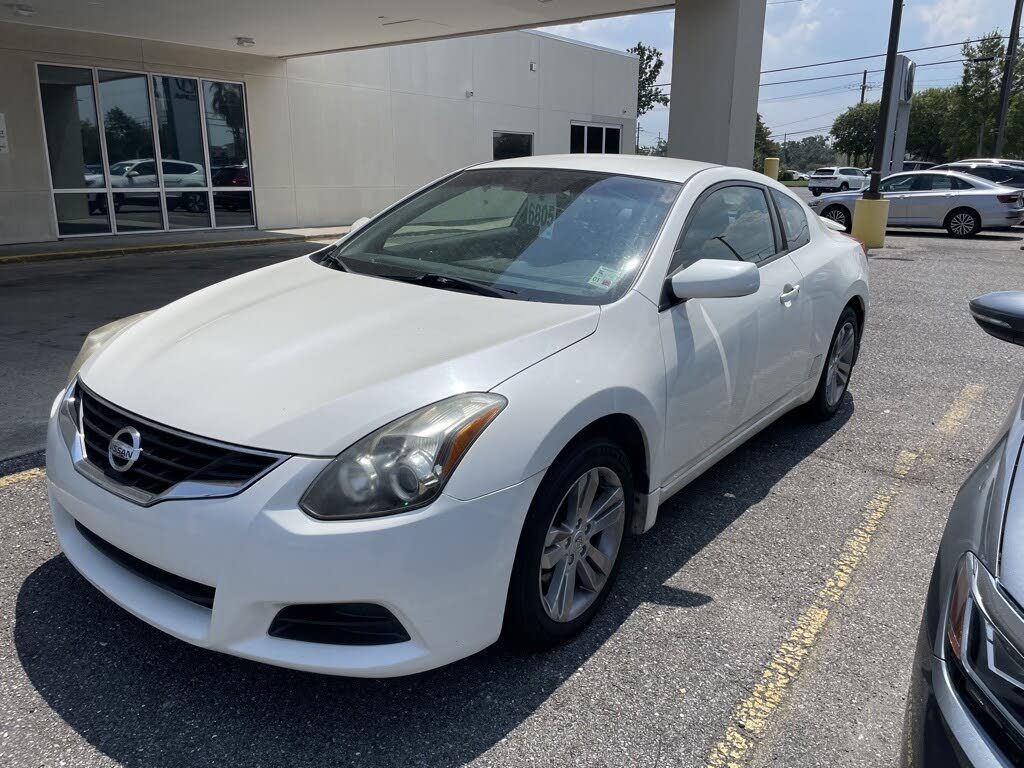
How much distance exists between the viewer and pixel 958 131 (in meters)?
52.9

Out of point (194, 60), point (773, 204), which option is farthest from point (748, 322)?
point (194, 60)

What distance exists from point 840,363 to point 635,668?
3.08m

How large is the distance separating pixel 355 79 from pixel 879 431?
16359 mm

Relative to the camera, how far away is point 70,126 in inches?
548

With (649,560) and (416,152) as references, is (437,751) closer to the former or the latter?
(649,560)

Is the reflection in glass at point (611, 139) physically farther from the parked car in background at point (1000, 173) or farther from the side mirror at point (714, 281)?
the side mirror at point (714, 281)

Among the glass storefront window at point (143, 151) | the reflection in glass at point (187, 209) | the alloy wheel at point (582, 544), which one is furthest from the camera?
the reflection in glass at point (187, 209)

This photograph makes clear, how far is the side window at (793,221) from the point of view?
431 centimetres

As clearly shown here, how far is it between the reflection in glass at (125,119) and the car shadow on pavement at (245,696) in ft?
45.2

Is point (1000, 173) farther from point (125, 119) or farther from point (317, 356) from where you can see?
point (317, 356)

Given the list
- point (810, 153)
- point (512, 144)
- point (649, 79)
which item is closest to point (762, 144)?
point (649, 79)

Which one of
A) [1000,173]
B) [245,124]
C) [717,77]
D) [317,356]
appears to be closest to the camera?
[317,356]

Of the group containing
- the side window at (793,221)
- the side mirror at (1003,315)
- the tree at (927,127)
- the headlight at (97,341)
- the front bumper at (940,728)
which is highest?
the tree at (927,127)

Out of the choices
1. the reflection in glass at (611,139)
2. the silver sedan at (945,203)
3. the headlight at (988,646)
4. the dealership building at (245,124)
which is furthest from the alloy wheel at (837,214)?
the headlight at (988,646)
